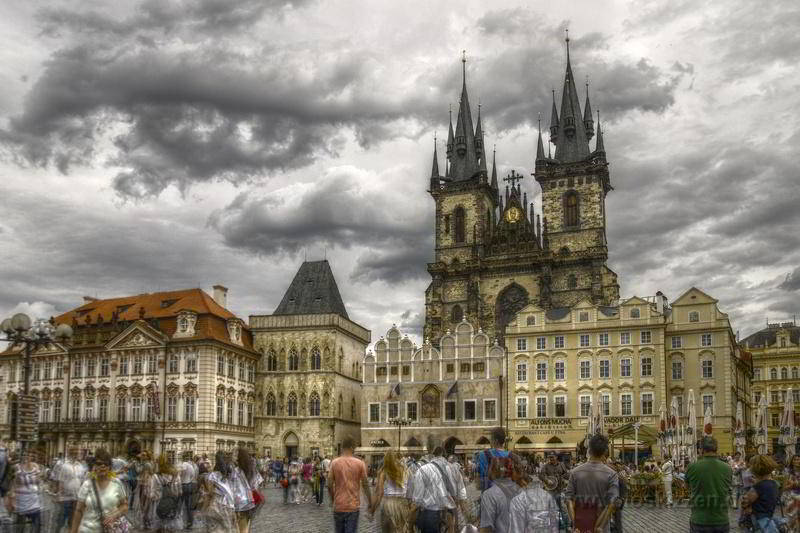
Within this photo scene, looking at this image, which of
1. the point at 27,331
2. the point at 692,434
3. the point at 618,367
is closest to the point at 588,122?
the point at 618,367

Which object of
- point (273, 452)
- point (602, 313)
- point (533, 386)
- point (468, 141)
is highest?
point (468, 141)

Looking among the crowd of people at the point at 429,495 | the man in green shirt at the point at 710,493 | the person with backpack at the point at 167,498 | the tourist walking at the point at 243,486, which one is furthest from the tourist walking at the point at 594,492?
the person with backpack at the point at 167,498

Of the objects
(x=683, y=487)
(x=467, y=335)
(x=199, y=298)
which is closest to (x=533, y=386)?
(x=467, y=335)

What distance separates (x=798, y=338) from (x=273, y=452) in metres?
61.2

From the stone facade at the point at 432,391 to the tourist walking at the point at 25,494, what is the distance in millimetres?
48254

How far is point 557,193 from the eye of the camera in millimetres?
73938

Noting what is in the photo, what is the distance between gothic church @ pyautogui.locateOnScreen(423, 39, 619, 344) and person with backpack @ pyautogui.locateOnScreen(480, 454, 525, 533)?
2262 inches

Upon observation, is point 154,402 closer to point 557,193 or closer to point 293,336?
point 293,336

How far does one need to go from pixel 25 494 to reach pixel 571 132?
68430 mm

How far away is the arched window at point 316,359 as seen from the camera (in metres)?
67.1

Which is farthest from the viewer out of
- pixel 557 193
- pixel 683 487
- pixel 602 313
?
A: pixel 557 193

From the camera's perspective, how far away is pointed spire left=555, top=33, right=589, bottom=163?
75894mm

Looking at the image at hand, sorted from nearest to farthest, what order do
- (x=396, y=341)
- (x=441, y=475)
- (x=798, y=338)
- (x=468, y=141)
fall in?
(x=441, y=475) → (x=396, y=341) → (x=468, y=141) → (x=798, y=338)

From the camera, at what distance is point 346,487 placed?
12484 mm
